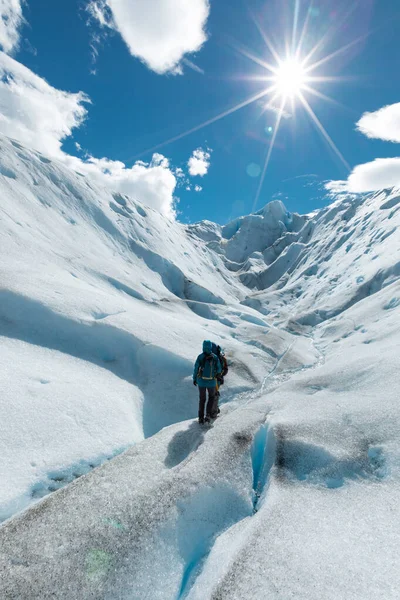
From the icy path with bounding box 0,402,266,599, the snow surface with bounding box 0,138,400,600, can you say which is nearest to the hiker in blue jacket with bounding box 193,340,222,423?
the snow surface with bounding box 0,138,400,600

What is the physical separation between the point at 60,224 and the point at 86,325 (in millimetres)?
21169

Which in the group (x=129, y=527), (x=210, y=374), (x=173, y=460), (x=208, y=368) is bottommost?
(x=129, y=527)

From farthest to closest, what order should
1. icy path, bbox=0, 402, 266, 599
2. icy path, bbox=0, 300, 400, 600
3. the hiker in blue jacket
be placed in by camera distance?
the hiker in blue jacket < icy path, bbox=0, 402, 266, 599 < icy path, bbox=0, 300, 400, 600

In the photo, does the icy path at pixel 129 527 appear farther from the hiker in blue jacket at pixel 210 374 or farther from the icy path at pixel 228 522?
the hiker in blue jacket at pixel 210 374

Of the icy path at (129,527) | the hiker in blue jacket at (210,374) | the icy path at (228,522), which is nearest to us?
the icy path at (228,522)

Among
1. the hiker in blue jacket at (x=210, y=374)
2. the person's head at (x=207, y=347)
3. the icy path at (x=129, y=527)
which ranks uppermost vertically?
the person's head at (x=207, y=347)

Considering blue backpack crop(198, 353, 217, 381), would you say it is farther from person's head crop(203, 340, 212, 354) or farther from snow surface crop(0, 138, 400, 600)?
snow surface crop(0, 138, 400, 600)

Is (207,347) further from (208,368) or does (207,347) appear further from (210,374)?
(210,374)

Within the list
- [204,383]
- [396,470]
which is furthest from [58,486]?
[396,470]

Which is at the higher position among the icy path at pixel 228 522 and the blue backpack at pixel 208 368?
the blue backpack at pixel 208 368

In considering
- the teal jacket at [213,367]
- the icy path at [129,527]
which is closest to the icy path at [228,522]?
the icy path at [129,527]

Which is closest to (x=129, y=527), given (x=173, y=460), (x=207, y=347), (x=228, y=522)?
(x=228, y=522)

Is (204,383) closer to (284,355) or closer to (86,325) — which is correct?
(86,325)

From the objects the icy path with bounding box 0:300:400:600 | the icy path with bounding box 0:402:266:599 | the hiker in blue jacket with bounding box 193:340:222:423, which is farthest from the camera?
the hiker in blue jacket with bounding box 193:340:222:423
